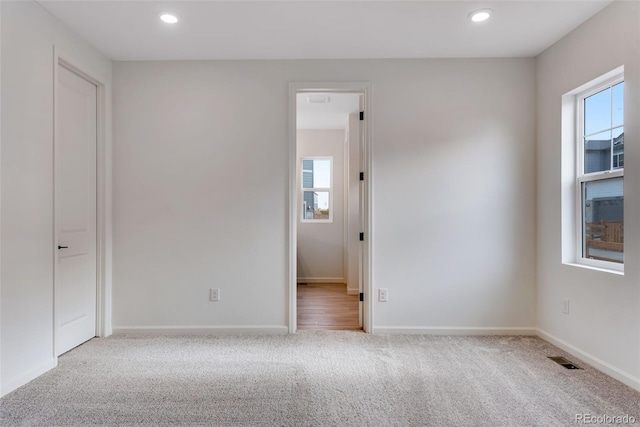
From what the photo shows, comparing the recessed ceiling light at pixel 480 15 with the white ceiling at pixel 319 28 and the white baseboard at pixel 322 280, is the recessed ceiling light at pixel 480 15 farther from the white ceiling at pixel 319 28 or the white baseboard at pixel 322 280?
the white baseboard at pixel 322 280

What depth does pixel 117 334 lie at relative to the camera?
3.15m

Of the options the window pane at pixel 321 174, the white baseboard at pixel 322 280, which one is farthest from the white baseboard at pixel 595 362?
the window pane at pixel 321 174

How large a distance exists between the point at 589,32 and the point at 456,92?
979 mm

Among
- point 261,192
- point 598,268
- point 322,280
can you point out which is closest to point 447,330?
point 598,268

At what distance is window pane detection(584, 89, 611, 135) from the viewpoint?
99.7 inches

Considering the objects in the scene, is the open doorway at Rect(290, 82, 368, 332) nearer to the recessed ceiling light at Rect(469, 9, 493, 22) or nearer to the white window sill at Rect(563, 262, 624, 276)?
the recessed ceiling light at Rect(469, 9, 493, 22)

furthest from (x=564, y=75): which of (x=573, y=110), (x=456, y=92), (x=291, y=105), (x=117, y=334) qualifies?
(x=117, y=334)

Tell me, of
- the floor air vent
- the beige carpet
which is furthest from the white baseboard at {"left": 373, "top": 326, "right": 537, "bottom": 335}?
the floor air vent

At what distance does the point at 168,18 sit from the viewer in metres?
2.50

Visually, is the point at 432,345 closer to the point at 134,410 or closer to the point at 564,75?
the point at 134,410

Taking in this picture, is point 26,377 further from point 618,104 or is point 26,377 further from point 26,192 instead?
point 618,104

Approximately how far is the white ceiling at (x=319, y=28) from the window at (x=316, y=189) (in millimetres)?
2924

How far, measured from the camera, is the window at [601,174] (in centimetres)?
243

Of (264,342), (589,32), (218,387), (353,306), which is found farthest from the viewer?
(353,306)
